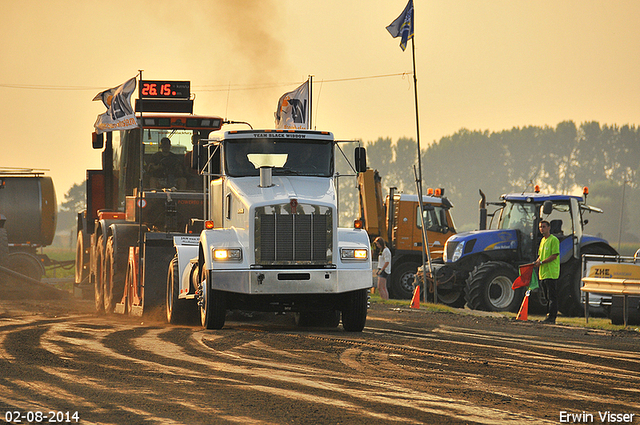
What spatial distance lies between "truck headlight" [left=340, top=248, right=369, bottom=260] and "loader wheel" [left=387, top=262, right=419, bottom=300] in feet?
51.3

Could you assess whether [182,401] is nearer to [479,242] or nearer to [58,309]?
[58,309]

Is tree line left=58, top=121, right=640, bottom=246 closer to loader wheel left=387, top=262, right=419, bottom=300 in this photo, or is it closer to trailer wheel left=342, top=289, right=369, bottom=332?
loader wheel left=387, top=262, right=419, bottom=300

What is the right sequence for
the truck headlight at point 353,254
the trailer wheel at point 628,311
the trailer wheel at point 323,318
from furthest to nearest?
the trailer wheel at point 628,311 < the trailer wheel at point 323,318 < the truck headlight at point 353,254

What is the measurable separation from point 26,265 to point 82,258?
749cm

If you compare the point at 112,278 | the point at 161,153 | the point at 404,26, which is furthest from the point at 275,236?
the point at 404,26

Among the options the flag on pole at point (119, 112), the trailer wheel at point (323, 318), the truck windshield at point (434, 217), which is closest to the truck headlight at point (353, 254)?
the trailer wheel at point (323, 318)

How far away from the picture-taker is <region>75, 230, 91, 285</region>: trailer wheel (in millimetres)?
23344

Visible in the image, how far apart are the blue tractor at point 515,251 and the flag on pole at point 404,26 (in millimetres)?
6046

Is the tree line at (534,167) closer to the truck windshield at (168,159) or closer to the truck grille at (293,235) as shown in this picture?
the truck windshield at (168,159)

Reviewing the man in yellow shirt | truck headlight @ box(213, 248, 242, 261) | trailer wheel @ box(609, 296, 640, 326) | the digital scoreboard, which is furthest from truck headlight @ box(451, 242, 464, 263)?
truck headlight @ box(213, 248, 242, 261)

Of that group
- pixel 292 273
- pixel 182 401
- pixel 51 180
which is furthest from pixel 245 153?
pixel 51 180

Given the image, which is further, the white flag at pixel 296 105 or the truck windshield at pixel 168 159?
the white flag at pixel 296 105

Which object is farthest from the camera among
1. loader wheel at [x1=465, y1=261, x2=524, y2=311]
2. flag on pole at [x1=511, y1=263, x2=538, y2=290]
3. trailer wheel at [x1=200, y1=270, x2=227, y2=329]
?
loader wheel at [x1=465, y1=261, x2=524, y2=311]

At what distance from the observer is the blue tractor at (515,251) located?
2150 cm
